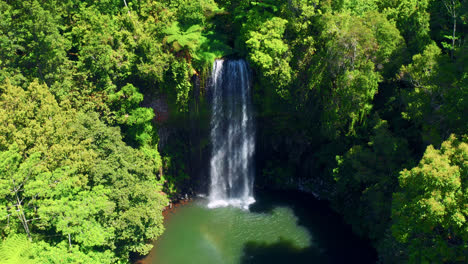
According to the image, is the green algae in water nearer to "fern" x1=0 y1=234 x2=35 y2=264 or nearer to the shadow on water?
the shadow on water

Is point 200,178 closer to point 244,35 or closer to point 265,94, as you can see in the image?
point 265,94

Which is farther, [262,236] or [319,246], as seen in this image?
[262,236]

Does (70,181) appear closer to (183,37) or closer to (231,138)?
(183,37)

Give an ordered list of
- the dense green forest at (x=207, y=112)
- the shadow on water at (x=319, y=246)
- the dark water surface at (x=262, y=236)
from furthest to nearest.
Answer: the dark water surface at (x=262, y=236) < the shadow on water at (x=319, y=246) < the dense green forest at (x=207, y=112)

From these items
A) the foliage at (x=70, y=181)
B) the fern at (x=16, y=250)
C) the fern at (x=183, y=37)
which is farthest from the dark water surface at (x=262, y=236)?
the fern at (x=183, y=37)

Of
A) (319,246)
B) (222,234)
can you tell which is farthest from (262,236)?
(319,246)

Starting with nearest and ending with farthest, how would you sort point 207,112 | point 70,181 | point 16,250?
1. point 16,250
2. point 70,181
3. point 207,112

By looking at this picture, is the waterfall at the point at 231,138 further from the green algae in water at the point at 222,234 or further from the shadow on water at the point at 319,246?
the shadow on water at the point at 319,246
